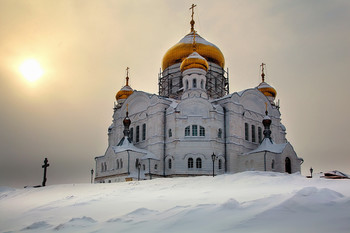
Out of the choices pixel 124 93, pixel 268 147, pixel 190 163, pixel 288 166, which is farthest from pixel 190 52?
pixel 288 166

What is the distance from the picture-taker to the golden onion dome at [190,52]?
1662 inches

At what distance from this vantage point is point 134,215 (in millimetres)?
11195

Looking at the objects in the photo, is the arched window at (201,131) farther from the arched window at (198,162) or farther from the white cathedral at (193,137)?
the arched window at (198,162)

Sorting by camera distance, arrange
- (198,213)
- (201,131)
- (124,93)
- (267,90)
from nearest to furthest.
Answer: (198,213)
(201,131)
(124,93)
(267,90)

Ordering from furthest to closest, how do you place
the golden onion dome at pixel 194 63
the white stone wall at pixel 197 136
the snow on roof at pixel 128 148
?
the golden onion dome at pixel 194 63, the snow on roof at pixel 128 148, the white stone wall at pixel 197 136

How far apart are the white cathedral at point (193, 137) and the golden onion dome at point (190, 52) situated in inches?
178

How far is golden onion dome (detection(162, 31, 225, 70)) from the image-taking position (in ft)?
139

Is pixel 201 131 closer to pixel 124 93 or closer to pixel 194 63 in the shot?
pixel 194 63

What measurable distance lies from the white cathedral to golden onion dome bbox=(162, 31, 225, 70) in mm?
4522

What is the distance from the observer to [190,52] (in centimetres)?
4184

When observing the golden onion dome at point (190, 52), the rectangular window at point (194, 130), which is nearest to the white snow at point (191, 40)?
the golden onion dome at point (190, 52)

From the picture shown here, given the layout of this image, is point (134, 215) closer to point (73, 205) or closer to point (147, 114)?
point (73, 205)

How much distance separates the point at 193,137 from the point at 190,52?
40.2 ft

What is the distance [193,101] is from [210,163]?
567 cm
